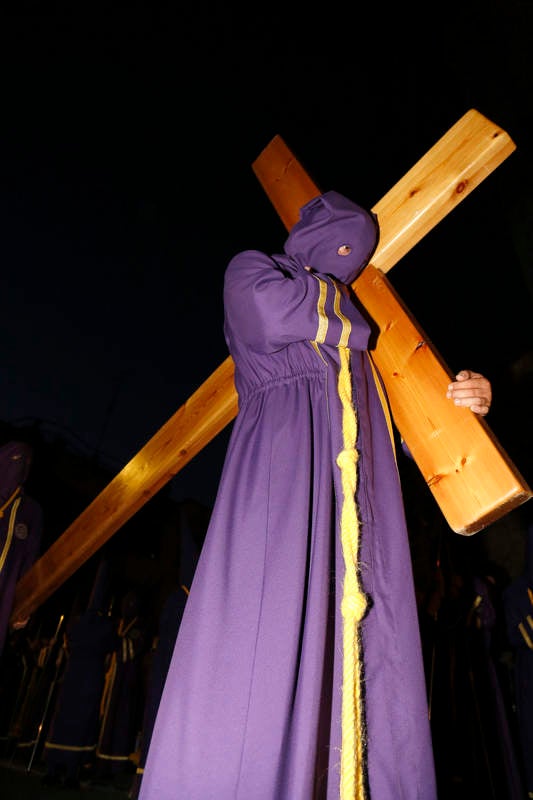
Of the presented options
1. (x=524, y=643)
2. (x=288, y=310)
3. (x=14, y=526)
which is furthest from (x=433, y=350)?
(x=14, y=526)

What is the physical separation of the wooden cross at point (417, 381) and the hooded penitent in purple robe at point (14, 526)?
1.25 meters

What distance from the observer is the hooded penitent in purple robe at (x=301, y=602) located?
0.91 meters

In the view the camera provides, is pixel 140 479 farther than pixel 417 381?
Yes

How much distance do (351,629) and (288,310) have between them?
830mm

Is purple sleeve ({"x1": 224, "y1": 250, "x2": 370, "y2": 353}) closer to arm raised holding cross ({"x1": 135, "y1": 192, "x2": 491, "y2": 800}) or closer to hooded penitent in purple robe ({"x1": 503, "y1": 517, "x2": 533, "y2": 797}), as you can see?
arm raised holding cross ({"x1": 135, "y1": 192, "x2": 491, "y2": 800})

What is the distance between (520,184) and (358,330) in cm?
462

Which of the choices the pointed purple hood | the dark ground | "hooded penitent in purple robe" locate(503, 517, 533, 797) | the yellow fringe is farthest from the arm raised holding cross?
the dark ground

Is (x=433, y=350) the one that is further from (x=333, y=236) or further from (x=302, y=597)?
(x=302, y=597)

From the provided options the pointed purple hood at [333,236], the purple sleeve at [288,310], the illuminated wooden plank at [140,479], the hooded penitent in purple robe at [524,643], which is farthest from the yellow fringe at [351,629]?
the hooded penitent in purple robe at [524,643]

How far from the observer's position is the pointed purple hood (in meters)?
1.72

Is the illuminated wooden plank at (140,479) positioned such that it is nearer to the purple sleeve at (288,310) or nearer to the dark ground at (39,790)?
the purple sleeve at (288,310)

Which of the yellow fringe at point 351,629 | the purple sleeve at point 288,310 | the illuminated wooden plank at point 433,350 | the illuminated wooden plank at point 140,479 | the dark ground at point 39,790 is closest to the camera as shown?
the yellow fringe at point 351,629

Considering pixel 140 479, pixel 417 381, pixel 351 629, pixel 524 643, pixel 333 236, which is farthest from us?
pixel 524 643

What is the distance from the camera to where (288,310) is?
141 cm
